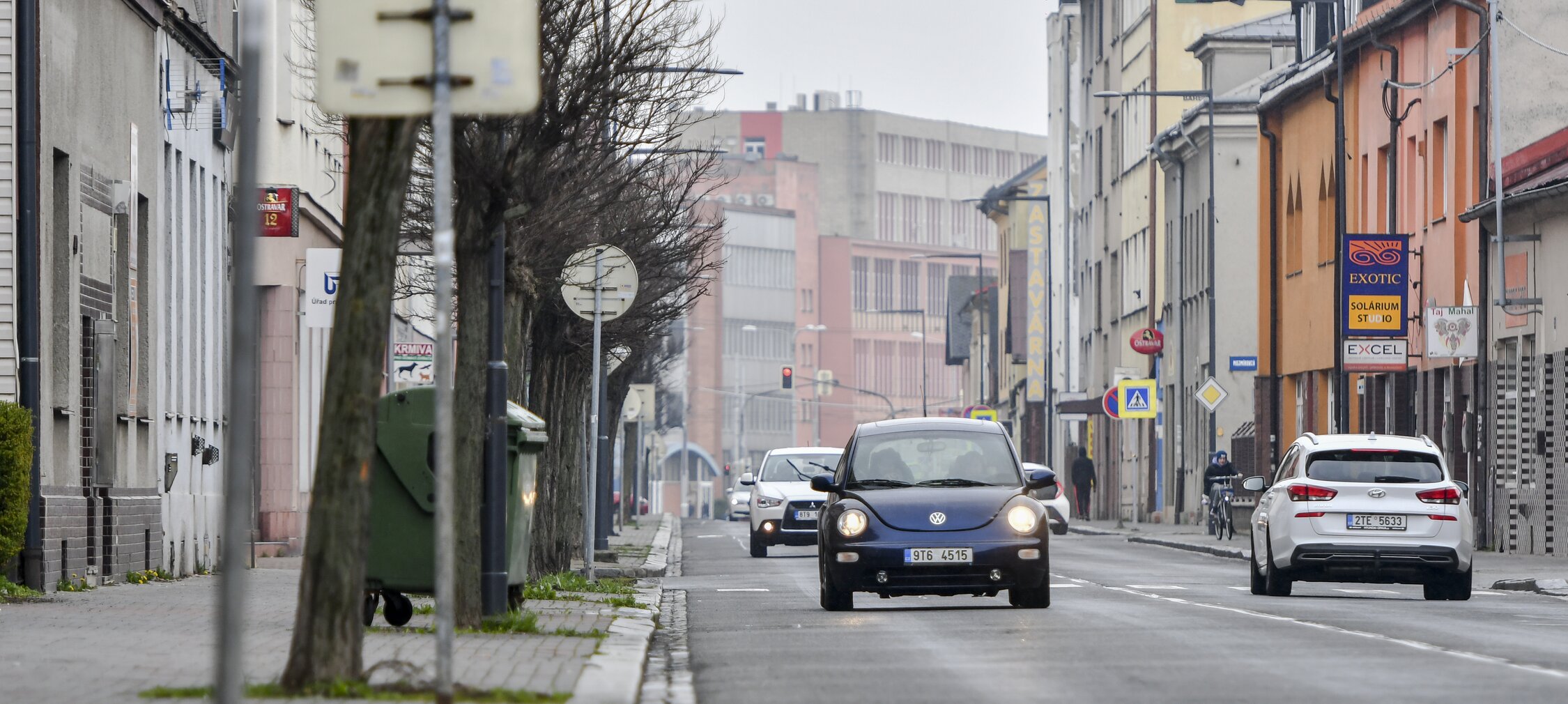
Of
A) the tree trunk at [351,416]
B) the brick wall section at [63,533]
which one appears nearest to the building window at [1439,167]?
the brick wall section at [63,533]

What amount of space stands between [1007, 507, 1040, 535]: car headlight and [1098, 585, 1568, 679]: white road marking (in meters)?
1.66

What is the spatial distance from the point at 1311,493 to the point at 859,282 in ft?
498

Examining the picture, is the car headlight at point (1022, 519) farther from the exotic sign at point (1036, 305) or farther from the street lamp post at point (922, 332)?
the exotic sign at point (1036, 305)

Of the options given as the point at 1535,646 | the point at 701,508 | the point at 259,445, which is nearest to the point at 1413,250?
the point at 259,445

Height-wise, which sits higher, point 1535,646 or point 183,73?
point 183,73

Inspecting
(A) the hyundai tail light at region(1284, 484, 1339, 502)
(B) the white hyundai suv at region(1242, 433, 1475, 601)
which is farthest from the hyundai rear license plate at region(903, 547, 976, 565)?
(A) the hyundai tail light at region(1284, 484, 1339, 502)

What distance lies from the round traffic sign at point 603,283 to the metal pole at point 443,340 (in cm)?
1430

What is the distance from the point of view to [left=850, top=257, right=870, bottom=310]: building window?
175375mm

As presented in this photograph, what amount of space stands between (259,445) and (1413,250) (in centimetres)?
2004

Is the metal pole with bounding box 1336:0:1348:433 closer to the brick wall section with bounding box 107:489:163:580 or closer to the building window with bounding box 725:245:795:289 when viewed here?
the brick wall section with bounding box 107:489:163:580

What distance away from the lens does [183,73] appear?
2980cm

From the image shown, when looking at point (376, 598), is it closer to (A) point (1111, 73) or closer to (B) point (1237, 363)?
(B) point (1237, 363)

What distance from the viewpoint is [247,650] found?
572 inches

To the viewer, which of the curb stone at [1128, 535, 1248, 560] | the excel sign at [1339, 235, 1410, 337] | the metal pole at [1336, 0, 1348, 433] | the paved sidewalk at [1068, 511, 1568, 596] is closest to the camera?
the paved sidewalk at [1068, 511, 1568, 596]
